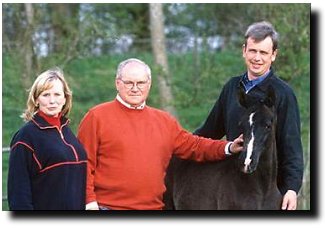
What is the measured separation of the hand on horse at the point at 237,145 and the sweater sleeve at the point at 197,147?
0.07m

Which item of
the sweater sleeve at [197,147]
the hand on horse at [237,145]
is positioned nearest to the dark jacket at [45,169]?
the sweater sleeve at [197,147]

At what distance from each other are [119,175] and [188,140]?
0.46 metres

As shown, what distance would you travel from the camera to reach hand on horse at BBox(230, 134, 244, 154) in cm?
372

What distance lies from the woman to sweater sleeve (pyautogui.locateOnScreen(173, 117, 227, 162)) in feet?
→ 1.87

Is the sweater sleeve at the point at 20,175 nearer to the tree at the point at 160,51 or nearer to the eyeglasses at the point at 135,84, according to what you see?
the eyeglasses at the point at 135,84

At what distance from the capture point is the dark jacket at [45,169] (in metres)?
3.34

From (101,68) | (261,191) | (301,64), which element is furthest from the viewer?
(101,68)

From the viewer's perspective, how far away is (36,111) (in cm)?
344

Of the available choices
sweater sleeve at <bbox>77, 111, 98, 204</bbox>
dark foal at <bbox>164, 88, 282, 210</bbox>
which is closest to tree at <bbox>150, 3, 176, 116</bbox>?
dark foal at <bbox>164, 88, 282, 210</bbox>

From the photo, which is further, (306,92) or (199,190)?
(306,92)
